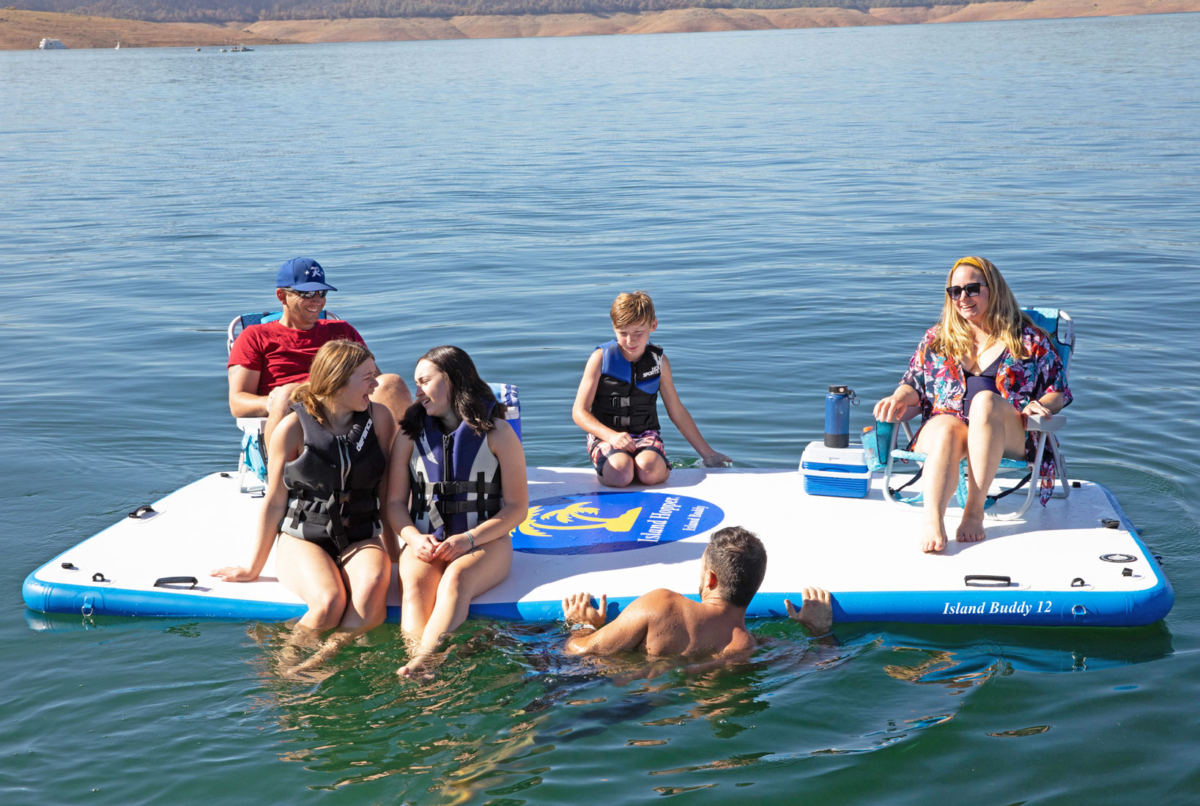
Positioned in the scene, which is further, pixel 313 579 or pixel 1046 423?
pixel 1046 423

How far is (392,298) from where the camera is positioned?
1399 centimetres

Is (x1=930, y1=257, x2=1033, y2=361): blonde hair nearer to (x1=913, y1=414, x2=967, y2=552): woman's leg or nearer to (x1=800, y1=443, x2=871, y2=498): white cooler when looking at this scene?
(x1=913, y1=414, x2=967, y2=552): woman's leg

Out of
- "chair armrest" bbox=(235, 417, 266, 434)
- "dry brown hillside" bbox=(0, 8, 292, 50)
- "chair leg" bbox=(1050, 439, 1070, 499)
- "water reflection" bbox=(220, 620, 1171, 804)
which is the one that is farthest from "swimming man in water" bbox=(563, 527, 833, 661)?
"dry brown hillside" bbox=(0, 8, 292, 50)

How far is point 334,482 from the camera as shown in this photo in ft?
18.3

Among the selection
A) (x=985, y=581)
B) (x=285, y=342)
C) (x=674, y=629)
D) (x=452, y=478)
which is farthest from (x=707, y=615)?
(x=285, y=342)

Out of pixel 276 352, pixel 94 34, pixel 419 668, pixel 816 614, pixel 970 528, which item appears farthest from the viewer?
pixel 94 34

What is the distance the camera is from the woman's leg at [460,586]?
5289mm

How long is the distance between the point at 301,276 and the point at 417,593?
2.34 meters

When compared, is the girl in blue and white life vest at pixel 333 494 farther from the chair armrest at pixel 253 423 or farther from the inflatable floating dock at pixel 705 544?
the chair armrest at pixel 253 423

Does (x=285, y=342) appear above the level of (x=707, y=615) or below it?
above

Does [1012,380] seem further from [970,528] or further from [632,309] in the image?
[632,309]

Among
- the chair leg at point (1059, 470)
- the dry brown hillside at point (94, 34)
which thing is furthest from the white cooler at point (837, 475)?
the dry brown hillside at point (94, 34)

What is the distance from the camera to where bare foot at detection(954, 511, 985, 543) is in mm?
6098

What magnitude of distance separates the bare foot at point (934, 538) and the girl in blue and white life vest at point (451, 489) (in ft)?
7.21
